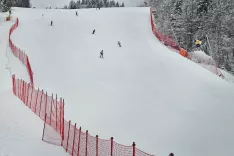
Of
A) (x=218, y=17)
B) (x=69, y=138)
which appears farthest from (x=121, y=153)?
(x=218, y=17)

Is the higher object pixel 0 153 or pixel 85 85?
pixel 0 153

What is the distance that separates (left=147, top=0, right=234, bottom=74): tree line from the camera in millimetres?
86312

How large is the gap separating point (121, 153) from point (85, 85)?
15932 mm

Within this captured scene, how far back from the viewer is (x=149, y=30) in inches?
2210

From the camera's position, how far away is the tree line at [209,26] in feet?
283

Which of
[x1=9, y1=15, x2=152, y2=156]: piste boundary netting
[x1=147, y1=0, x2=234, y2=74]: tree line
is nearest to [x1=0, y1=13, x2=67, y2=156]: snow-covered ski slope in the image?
[x1=9, y1=15, x2=152, y2=156]: piste boundary netting

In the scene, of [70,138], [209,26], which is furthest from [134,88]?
[209,26]

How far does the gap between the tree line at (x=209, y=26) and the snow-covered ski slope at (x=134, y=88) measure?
35390 millimetres

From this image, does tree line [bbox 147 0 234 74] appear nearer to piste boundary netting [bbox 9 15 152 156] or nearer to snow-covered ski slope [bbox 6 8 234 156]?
snow-covered ski slope [bbox 6 8 234 156]

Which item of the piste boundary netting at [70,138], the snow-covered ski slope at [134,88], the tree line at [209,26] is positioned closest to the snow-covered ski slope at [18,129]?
the piste boundary netting at [70,138]

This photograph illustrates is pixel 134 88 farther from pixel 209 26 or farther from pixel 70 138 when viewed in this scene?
pixel 209 26

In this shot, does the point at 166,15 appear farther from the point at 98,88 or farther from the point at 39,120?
the point at 39,120

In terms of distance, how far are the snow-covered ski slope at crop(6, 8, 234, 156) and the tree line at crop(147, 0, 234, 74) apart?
116 feet

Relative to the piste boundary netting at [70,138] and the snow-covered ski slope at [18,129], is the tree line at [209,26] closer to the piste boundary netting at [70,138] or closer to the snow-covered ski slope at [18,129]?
the snow-covered ski slope at [18,129]
